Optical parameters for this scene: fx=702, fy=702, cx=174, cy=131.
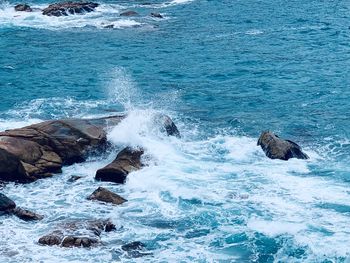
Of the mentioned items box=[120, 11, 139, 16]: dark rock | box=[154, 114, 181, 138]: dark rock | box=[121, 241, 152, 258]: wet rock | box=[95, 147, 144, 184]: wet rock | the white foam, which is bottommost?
box=[121, 241, 152, 258]: wet rock

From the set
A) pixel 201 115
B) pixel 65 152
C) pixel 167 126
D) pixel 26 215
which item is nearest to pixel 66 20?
pixel 201 115

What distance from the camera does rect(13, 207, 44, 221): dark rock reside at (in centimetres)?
2281

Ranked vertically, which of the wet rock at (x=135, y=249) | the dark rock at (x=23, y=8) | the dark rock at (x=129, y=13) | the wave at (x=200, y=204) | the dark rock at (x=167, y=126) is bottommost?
the wet rock at (x=135, y=249)

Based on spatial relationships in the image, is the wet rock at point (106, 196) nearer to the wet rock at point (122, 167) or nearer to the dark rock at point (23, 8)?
the wet rock at point (122, 167)

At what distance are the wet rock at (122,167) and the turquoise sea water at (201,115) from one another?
47cm

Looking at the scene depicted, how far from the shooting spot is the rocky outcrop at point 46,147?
25.5m

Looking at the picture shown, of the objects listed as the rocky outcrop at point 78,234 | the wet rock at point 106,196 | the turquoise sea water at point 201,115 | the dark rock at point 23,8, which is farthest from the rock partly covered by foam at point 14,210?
the dark rock at point 23,8

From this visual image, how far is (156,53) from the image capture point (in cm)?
4669

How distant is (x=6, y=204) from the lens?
23078 millimetres

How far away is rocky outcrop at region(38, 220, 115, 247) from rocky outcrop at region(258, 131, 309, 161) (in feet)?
28.2

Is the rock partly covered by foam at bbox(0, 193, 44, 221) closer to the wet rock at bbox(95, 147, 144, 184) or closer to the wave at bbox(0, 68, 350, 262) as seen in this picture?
the wave at bbox(0, 68, 350, 262)

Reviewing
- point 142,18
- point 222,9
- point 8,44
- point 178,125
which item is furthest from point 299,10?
point 178,125

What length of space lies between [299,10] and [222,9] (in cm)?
659

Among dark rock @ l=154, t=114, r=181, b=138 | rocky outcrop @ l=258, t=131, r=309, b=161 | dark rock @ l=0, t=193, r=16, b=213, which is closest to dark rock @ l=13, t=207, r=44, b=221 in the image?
dark rock @ l=0, t=193, r=16, b=213
